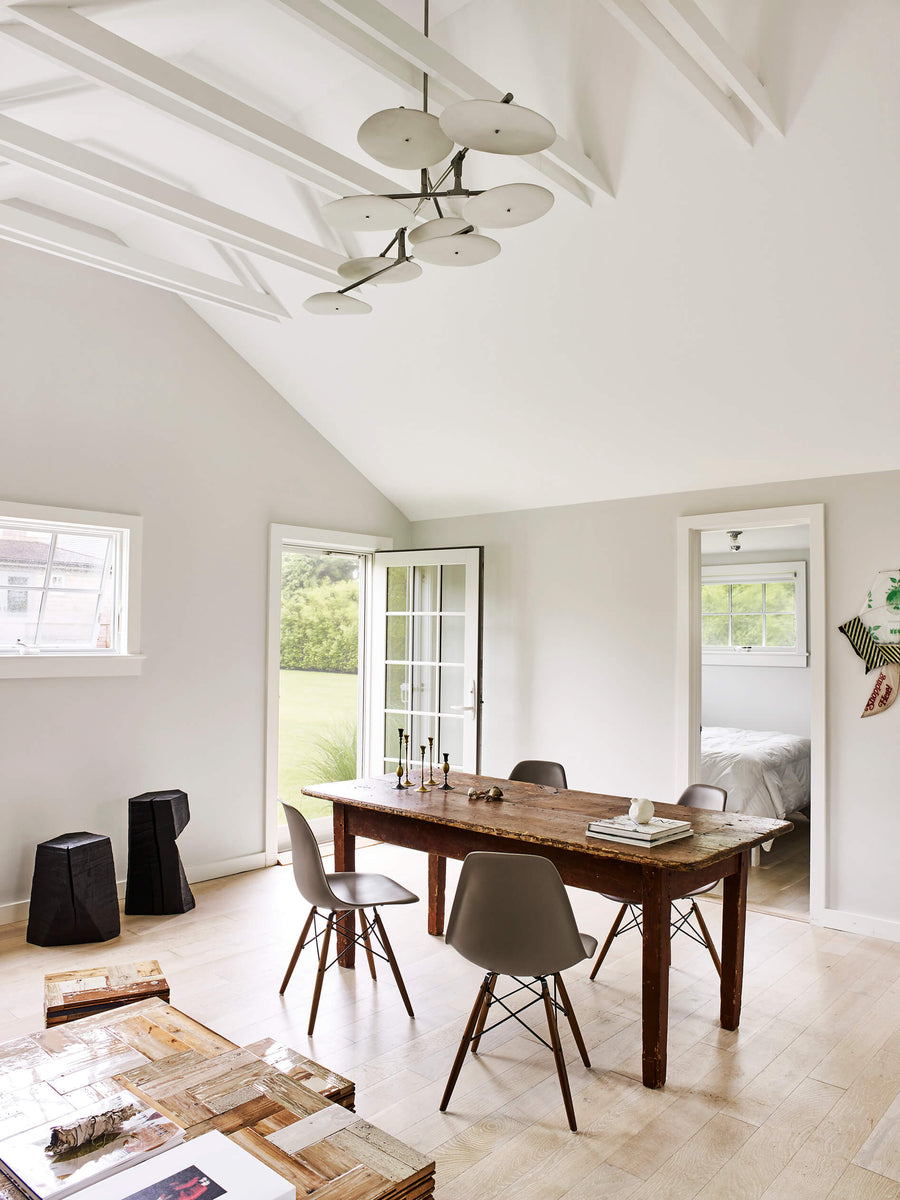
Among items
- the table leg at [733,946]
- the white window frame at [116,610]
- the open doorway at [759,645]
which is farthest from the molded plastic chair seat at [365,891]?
the open doorway at [759,645]

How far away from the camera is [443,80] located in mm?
2598

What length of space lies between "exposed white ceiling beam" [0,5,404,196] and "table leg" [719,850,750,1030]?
2.89m

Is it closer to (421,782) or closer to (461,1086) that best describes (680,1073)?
(461,1086)

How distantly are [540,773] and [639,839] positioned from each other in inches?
60.4

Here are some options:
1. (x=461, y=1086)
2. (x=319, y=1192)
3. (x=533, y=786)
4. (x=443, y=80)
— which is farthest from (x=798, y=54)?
(x=461, y=1086)

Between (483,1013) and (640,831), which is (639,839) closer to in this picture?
(640,831)

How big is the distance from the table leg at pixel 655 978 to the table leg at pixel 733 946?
52cm

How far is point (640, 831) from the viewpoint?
293 cm

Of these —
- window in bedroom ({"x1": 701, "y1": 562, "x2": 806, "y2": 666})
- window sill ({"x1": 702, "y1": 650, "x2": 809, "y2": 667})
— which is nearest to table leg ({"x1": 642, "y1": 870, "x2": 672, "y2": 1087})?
window in bedroom ({"x1": 701, "y1": 562, "x2": 806, "y2": 666})

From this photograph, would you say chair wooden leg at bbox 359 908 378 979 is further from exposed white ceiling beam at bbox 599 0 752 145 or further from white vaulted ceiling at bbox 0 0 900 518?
exposed white ceiling beam at bbox 599 0 752 145

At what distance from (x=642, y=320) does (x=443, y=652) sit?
9.56 ft

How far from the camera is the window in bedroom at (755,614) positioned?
24.9 ft

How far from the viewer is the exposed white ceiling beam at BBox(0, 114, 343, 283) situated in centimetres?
307

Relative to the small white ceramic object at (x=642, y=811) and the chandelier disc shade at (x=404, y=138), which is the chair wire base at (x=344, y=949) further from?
the chandelier disc shade at (x=404, y=138)
